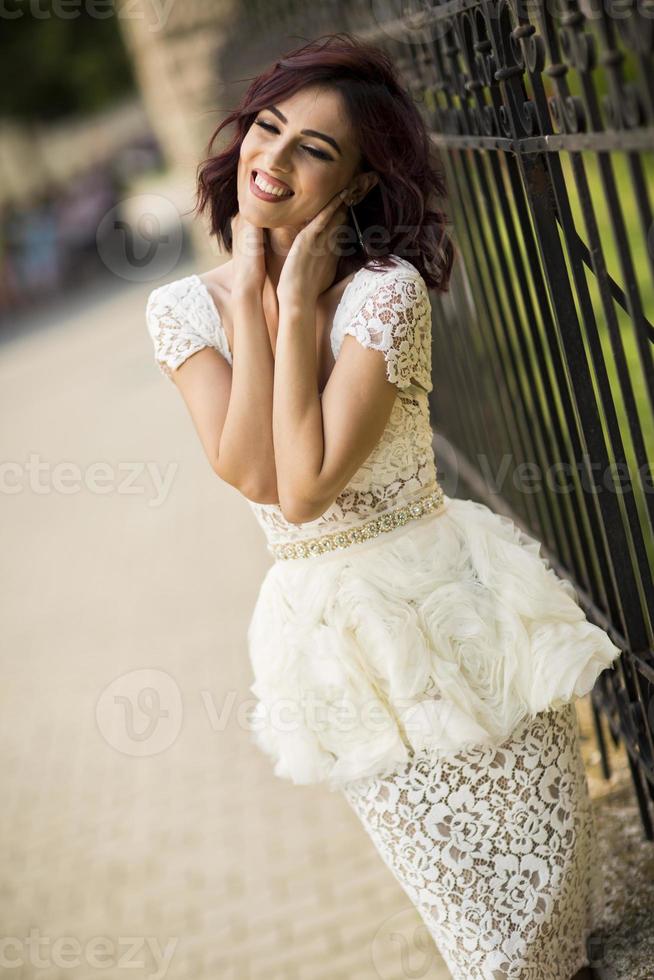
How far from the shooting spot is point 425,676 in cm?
226

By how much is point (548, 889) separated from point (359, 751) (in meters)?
0.52

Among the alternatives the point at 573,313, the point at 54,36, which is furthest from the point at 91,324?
the point at 54,36

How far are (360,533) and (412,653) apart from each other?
30 centimetres

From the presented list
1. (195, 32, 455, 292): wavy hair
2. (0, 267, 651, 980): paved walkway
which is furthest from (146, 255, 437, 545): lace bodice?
(0, 267, 651, 980): paved walkway

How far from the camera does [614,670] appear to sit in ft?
9.19

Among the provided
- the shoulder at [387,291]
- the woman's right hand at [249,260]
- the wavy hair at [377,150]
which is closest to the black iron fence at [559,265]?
the wavy hair at [377,150]

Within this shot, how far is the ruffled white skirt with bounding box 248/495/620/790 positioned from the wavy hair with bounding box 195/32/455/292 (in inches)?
24.2

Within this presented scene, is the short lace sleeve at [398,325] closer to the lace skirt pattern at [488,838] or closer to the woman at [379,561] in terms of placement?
the woman at [379,561]

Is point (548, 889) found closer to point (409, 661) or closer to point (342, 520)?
point (409, 661)

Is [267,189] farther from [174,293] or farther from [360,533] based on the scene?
[360,533]

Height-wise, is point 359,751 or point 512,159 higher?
point 512,159

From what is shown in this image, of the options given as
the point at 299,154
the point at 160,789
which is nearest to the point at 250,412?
the point at 299,154

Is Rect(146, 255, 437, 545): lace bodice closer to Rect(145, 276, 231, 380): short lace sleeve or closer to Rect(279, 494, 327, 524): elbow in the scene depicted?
Rect(145, 276, 231, 380): short lace sleeve

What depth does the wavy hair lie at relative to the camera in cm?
237
